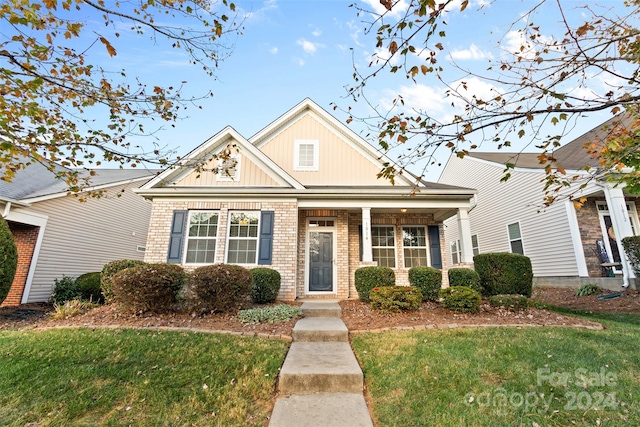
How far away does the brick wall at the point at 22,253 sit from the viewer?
351 inches

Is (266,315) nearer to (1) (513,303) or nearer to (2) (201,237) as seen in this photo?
(2) (201,237)

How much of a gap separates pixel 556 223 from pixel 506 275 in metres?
4.67

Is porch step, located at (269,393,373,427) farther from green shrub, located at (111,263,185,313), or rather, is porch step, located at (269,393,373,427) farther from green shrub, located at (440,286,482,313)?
green shrub, located at (111,263,185,313)

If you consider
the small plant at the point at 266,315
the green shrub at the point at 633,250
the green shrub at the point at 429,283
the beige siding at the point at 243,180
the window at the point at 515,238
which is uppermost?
the beige siding at the point at 243,180

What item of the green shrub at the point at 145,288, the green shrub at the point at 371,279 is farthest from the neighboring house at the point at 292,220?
the green shrub at the point at 145,288

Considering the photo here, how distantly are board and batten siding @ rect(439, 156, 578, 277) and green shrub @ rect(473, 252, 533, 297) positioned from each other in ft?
5.63

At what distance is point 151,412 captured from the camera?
2760mm

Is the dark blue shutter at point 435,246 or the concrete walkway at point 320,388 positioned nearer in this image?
the concrete walkway at point 320,388

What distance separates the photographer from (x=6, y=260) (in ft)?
20.8

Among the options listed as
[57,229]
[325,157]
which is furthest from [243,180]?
[57,229]

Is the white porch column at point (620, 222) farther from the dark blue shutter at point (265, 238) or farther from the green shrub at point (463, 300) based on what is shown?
the dark blue shutter at point (265, 238)

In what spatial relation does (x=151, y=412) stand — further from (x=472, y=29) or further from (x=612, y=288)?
(x=612, y=288)

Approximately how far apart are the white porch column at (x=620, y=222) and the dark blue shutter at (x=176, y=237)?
1261 centimetres

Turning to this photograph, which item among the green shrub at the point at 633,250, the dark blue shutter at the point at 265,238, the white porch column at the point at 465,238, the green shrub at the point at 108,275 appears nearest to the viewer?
the green shrub at the point at 108,275
